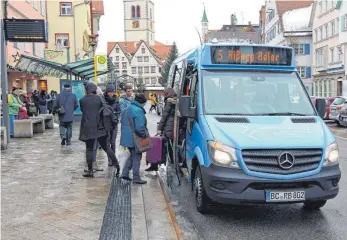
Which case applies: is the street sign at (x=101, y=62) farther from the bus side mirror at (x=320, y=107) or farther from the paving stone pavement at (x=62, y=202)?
the bus side mirror at (x=320, y=107)

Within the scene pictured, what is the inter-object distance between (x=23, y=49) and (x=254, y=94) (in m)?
23.3

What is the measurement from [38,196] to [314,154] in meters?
4.22

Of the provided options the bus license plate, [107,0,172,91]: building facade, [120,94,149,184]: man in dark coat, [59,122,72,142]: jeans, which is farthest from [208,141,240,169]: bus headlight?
[107,0,172,91]: building facade

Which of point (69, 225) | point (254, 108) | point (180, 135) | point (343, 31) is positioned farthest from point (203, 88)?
point (343, 31)

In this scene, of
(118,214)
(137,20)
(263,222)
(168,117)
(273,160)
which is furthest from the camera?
(137,20)

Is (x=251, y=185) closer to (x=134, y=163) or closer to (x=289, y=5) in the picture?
(x=134, y=163)

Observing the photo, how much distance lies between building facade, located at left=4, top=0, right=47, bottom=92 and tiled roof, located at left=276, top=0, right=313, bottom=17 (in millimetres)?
33719

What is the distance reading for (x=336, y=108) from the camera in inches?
899

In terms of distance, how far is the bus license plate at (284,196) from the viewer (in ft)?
18.5

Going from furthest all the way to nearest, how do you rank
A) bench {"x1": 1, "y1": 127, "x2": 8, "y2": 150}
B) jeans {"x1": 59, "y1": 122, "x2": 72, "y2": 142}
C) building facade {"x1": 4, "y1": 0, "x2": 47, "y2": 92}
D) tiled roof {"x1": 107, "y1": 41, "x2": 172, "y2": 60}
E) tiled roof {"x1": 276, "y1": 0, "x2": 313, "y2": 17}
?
1. tiled roof {"x1": 107, "y1": 41, "x2": 172, "y2": 60}
2. tiled roof {"x1": 276, "y1": 0, "x2": 313, "y2": 17}
3. building facade {"x1": 4, "y1": 0, "x2": 47, "y2": 92}
4. jeans {"x1": 59, "y1": 122, "x2": 72, "y2": 142}
5. bench {"x1": 1, "y1": 127, "x2": 8, "y2": 150}

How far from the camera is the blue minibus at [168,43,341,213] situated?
5629 mm

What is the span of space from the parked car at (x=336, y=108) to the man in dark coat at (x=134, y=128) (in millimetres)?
16887

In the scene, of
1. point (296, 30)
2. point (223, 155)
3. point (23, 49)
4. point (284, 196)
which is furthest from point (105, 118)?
point (296, 30)

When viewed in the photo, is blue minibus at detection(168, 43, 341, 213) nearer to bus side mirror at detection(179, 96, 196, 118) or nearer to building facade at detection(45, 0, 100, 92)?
bus side mirror at detection(179, 96, 196, 118)
